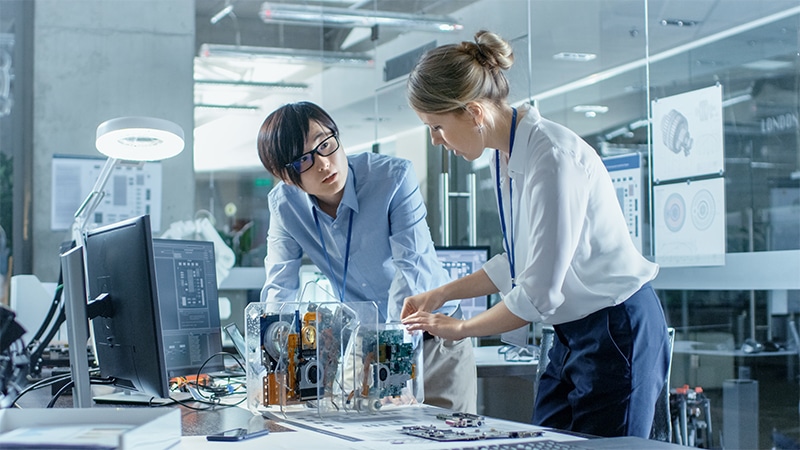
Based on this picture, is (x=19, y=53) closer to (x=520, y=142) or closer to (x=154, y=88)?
(x=154, y=88)

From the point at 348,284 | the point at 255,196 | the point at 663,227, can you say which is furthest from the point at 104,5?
the point at 348,284

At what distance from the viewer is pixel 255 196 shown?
6.86m

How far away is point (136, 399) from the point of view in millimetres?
2137

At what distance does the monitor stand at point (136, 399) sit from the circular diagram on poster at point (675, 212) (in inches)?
114

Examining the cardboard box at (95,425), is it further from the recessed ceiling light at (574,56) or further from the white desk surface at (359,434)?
the recessed ceiling light at (574,56)

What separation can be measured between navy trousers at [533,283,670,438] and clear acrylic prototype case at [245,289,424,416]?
0.35 meters

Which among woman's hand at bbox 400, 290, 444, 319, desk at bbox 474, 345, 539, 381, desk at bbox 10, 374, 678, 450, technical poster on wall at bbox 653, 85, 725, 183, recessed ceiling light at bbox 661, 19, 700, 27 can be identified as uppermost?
recessed ceiling light at bbox 661, 19, 700, 27

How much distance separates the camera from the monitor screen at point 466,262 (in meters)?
4.11

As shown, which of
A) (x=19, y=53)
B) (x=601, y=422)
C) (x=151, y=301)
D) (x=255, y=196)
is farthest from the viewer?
(x=255, y=196)

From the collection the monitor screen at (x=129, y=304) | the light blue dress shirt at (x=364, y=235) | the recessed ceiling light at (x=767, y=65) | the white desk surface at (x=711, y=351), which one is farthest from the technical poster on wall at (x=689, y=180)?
the monitor screen at (x=129, y=304)

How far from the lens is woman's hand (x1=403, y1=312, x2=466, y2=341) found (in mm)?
1733

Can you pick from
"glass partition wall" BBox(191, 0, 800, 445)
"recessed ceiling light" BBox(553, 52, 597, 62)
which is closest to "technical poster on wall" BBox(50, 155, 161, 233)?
"glass partition wall" BBox(191, 0, 800, 445)

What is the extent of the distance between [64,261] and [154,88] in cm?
456

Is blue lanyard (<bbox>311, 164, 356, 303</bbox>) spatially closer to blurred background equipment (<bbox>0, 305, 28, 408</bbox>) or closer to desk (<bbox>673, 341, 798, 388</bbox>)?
blurred background equipment (<bbox>0, 305, 28, 408</bbox>)
